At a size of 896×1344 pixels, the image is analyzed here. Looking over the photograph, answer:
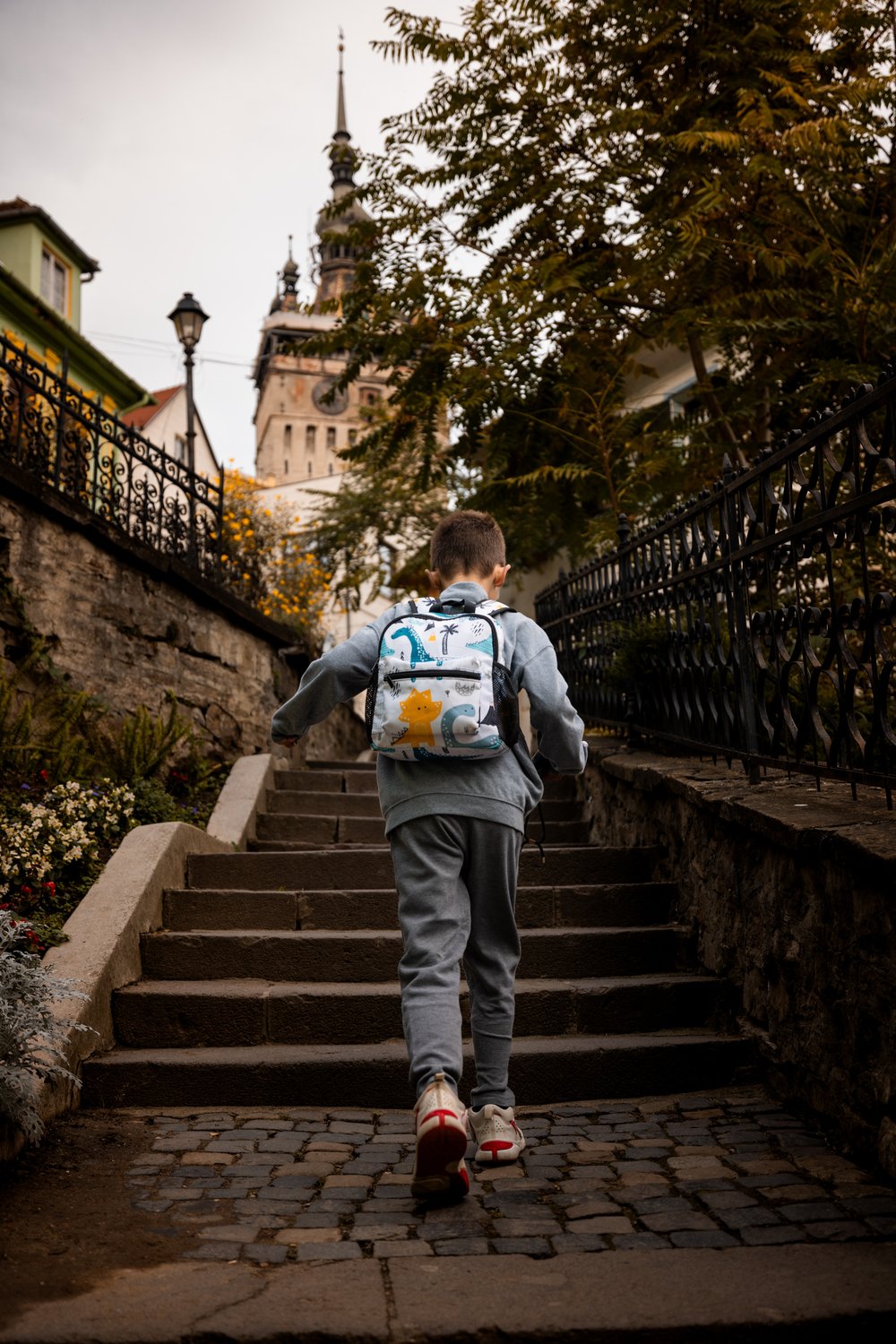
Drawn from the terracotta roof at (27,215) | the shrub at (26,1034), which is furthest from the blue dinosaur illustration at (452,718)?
the terracotta roof at (27,215)

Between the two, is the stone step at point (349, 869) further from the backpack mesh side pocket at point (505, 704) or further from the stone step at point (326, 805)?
the backpack mesh side pocket at point (505, 704)

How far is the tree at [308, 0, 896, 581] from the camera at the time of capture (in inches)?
292

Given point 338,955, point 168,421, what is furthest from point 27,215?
point 338,955

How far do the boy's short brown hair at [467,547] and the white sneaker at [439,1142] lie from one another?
1366 millimetres

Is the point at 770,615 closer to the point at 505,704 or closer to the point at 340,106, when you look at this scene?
the point at 505,704

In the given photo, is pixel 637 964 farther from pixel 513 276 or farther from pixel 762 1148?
pixel 513 276

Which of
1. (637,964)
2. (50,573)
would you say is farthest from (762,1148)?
(50,573)

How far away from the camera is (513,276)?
7.89 m

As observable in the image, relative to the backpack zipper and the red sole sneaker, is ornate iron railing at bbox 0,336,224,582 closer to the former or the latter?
the backpack zipper

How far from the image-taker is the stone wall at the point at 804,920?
292 cm

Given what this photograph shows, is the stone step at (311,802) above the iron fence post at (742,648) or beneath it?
beneath

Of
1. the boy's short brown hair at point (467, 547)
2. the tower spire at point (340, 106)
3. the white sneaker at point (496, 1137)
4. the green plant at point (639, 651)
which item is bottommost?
the white sneaker at point (496, 1137)

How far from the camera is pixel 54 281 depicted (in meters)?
19.7

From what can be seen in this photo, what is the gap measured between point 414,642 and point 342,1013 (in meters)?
1.76
